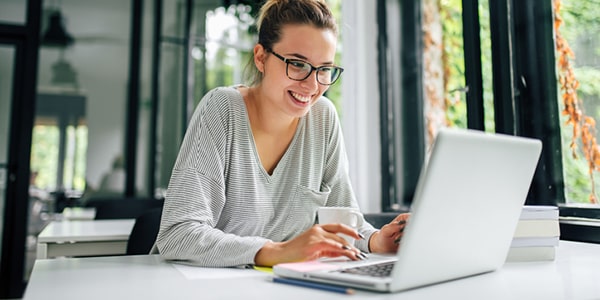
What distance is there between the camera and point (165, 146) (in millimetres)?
4312

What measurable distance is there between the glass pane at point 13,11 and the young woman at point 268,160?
138 inches

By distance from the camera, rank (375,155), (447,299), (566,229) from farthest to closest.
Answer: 1. (375,155)
2. (566,229)
3. (447,299)

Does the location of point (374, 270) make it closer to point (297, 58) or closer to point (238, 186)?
point (238, 186)

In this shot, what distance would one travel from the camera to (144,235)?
1.60 metres

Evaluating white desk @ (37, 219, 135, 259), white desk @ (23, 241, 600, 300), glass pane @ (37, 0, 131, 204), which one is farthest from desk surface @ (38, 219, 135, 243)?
glass pane @ (37, 0, 131, 204)

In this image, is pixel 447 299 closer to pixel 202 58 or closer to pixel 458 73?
pixel 458 73

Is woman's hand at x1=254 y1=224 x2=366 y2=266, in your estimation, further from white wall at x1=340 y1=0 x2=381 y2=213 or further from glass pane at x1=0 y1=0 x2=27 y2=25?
glass pane at x1=0 y1=0 x2=27 y2=25

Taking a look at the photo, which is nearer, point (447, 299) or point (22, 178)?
point (447, 299)

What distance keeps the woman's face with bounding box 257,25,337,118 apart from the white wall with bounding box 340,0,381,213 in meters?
2.17

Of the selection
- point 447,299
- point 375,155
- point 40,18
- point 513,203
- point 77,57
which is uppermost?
point 40,18

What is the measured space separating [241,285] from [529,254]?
0.69 m

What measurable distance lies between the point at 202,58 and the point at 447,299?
402 cm

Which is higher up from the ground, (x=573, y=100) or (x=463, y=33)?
(x=463, y=33)

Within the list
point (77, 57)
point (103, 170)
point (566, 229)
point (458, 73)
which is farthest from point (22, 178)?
point (566, 229)
